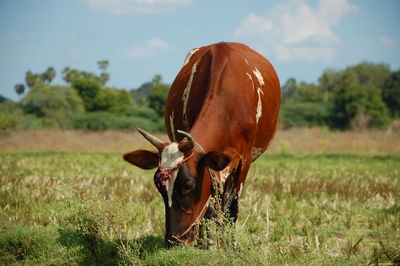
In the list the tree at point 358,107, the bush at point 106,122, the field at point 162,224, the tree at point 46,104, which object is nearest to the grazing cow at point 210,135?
the field at point 162,224

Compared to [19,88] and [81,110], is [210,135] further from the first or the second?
[19,88]

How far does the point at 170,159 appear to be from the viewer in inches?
143

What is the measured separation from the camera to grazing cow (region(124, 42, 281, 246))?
3678 millimetres

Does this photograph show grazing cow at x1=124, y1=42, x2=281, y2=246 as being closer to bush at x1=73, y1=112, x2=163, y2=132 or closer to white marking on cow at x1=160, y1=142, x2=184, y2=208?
white marking on cow at x1=160, y1=142, x2=184, y2=208

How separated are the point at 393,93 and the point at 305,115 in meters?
15.1

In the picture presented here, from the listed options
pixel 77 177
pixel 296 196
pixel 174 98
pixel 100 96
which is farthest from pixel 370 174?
pixel 100 96

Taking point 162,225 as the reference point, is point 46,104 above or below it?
above

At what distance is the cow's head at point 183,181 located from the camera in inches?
142

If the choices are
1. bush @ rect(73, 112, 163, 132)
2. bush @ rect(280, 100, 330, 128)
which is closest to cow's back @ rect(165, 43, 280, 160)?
bush @ rect(73, 112, 163, 132)

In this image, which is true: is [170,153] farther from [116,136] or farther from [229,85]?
[116,136]

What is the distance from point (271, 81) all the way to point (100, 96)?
197ft

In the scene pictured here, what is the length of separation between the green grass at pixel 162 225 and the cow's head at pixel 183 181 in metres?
0.18

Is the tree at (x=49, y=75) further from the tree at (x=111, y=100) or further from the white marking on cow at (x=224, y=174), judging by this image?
the white marking on cow at (x=224, y=174)

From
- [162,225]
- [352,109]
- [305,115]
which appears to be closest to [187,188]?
[162,225]
